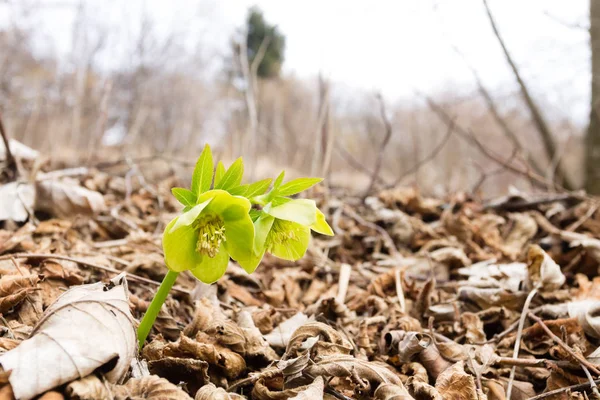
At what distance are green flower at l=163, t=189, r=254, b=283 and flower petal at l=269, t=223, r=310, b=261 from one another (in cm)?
7

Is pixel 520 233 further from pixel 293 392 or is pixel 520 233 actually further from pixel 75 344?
pixel 75 344

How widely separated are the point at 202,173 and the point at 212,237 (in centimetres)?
12

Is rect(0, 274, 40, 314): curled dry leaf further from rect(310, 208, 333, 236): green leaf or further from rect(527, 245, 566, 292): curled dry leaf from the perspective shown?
rect(527, 245, 566, 292): curled dry leaf

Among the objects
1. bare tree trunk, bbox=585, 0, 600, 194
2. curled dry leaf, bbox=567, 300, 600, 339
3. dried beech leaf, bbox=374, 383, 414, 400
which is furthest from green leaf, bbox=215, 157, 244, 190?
A: bare tree trunk, bbox=585, 0, 600, 194

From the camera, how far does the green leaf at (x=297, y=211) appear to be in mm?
799

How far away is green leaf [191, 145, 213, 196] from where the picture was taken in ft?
2.74

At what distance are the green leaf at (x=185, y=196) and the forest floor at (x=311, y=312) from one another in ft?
0.66

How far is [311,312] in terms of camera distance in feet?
4.47

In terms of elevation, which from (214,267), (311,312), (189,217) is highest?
(189,217)

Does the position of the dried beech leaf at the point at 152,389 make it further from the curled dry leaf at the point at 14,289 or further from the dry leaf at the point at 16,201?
the dry leaf at the point at 16,201

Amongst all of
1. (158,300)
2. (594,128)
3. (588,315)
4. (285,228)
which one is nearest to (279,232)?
(285,228)

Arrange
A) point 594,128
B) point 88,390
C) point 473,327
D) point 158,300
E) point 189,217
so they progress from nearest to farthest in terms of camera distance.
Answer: point 88,390 < point 189,217 < point 158,300 < point 473,327 < point 594,128

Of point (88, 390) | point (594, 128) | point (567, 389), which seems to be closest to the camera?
point (88, 390)

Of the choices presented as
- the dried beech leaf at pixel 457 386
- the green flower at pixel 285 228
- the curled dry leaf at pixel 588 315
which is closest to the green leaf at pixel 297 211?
the green flower at pixel 285 228
